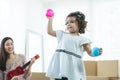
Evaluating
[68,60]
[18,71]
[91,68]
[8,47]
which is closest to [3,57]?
[8,47]

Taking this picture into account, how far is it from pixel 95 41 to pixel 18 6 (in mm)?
1479

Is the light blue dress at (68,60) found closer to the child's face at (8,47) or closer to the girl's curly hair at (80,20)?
the girl's curly hair at (80,20)

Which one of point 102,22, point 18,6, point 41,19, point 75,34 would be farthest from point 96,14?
point 75,34

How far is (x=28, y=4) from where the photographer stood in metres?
3.94

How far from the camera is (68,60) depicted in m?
1.49

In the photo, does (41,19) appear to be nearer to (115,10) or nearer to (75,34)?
(115,10)

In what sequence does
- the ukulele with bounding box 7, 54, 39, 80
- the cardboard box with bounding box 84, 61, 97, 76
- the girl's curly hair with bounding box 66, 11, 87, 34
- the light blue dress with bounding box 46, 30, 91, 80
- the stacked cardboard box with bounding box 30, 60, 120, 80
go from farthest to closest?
the cardboard box with bounding box 84, 61, 97, 76
the stacked cardboard box with bounding box 30, 60, 120, 80
the ukulele with bounding box 7, 54, 39, 80
the girl's curly hair with bounding box 66, 11, 87, 34
the light blue dress with bounding box 46, 30, 91, 80

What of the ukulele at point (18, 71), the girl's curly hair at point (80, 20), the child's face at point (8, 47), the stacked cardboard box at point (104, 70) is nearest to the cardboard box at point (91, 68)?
the stacked cardboard box at point (104, 70)

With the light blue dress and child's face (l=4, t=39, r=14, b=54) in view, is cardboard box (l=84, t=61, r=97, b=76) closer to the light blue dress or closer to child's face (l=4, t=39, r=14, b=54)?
child's face (l=4, t=39, r=14, b=54)

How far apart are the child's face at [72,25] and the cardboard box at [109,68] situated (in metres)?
Answer: 1.45

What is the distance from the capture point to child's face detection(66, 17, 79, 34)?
1.56m

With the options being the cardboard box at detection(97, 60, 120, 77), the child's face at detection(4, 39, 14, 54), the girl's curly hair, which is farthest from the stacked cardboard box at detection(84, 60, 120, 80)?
the girl's curly hair

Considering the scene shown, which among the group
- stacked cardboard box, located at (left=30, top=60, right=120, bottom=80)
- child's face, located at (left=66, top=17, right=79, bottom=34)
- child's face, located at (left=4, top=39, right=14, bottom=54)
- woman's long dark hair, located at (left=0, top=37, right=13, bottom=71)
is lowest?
stacked cardboard box, located at (left=30, top=60, right=120, bottom=80)

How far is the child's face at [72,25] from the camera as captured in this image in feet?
5.12
